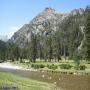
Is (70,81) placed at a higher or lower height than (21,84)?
lower

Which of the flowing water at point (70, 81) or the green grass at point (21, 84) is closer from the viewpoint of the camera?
the green grass at point (21, 84)

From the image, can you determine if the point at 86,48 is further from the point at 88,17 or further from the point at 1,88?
the point at 1,88

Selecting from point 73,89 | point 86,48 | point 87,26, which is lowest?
point 73,89

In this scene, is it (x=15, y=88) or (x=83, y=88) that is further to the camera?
(x=83, y=88)

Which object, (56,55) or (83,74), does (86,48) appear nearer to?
(83,74)

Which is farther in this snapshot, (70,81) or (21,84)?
(70,81)

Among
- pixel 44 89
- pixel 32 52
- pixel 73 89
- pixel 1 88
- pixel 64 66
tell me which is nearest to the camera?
pixel 1 88

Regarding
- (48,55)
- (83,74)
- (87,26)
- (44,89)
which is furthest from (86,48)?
(48,55)

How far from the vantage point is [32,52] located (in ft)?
607

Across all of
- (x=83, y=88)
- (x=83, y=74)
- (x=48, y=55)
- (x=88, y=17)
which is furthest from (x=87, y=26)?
(x=48, y=55)

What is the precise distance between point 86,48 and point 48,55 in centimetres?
8676

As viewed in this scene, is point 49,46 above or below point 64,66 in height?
above

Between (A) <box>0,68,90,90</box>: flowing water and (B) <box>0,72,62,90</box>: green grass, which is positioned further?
(A) <box>0,68,90,90</box>: flowing water

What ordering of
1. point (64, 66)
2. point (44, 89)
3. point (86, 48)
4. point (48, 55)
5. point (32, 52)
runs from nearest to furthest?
point (44, 89) → point (64, 66) → point (86, 48) → point (32, 52) → point (48, 55)
